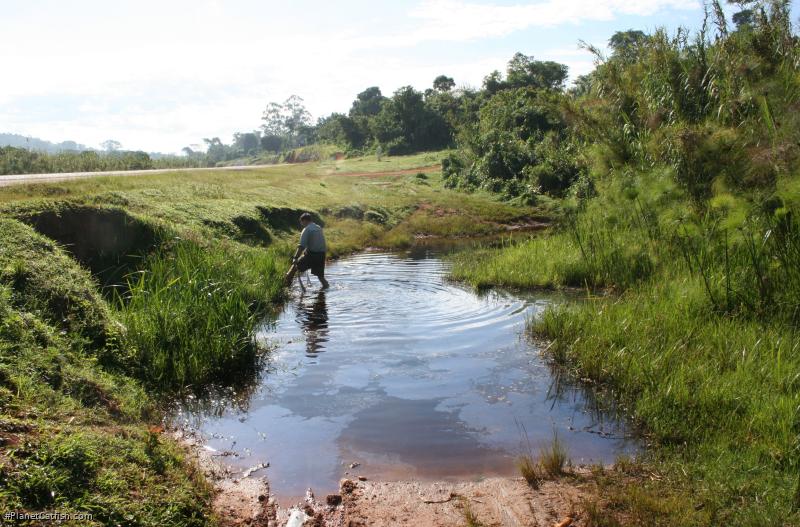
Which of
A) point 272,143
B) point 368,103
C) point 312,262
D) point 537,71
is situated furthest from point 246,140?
point 312,262

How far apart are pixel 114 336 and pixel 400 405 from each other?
3.37m

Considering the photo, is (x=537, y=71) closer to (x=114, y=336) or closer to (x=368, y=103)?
(x=368, y=103)

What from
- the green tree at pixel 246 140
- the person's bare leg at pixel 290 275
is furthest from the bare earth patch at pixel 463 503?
the green tree at pixel 246 140

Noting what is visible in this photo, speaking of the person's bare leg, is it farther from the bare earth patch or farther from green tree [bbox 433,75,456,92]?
green tree [bbox 433,75,456,92]

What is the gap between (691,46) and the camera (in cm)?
1214

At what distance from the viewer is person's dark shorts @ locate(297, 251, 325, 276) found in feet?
45.4

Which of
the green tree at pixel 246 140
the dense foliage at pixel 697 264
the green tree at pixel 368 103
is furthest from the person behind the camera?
the green tree at pixel 246 140

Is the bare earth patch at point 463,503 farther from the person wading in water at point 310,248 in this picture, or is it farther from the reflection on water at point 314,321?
the person wading in water at point 310,248

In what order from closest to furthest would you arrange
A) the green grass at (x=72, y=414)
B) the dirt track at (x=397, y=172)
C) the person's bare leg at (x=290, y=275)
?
the green grass at (x=72, y=414) < the person's bare leg at (x=290, y=275) < the dirt track at (x=397, y=172)

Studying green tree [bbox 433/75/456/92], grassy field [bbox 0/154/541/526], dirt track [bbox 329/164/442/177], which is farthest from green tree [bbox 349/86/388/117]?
grassy field [bbox 0/154/541/526]

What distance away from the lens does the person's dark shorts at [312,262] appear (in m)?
13.9

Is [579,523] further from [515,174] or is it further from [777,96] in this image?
[515,174]

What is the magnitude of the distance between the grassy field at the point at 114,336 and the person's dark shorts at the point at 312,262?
592mm

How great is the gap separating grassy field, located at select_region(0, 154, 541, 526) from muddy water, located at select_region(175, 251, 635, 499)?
0.75m
